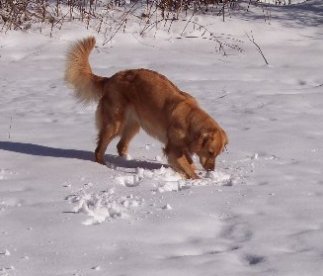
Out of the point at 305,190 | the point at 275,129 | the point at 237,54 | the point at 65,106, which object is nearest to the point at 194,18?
the point at 237,54

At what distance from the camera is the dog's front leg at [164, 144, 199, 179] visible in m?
5.65

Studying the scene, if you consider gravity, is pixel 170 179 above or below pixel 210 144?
below

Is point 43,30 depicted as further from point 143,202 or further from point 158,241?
point 158,241

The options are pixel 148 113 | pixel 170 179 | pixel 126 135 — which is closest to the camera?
pixel 170 179

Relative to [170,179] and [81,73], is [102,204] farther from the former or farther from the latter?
[81,73]

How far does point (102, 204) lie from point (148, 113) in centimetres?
173

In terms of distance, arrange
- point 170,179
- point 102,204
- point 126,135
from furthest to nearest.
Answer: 1. point 126,135
2. point 170,179
3. point 102,204

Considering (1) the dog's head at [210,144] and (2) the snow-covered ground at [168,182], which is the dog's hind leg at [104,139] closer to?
(2) the snow-covered ground at [168,182]

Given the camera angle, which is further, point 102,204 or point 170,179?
point 170,179

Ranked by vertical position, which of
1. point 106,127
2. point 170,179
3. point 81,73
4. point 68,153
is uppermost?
point 81,73

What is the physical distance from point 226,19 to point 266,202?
8.07 meters

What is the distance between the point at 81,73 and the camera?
6.39 meters

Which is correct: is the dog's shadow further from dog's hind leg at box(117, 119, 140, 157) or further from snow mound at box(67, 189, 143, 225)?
snow mound at box(67, 189, 143, 225)

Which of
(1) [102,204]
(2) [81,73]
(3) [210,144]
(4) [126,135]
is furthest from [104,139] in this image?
(1) [102,204]
